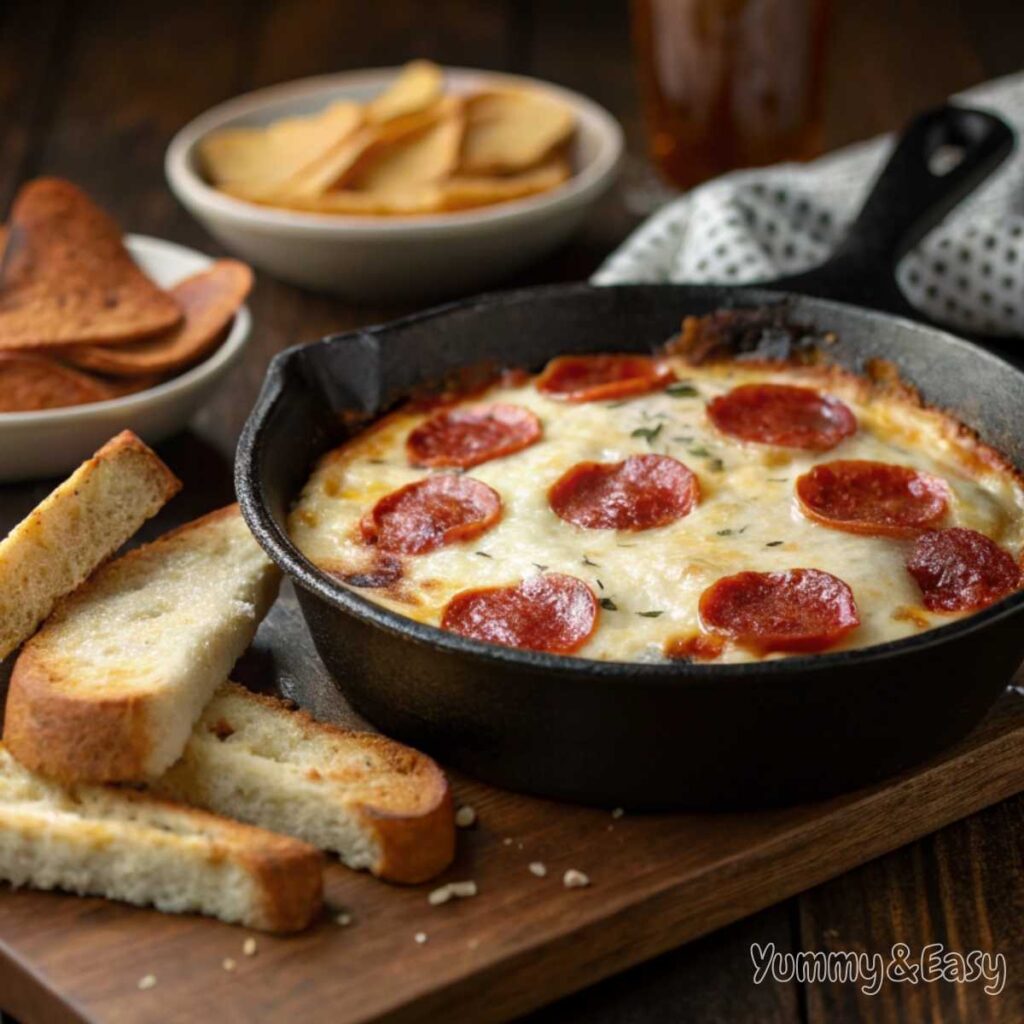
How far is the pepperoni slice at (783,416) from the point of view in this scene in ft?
10.9

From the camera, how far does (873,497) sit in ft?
10.2

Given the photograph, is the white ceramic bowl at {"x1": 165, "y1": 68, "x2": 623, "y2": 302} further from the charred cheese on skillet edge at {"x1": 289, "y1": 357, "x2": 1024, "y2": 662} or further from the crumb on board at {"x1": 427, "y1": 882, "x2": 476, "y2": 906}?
the crumb on board at {"x1": 427, "y1": 882, "x2": 476, "y2": 906}

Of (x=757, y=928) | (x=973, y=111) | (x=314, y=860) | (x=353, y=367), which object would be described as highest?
(x=973, y=111)

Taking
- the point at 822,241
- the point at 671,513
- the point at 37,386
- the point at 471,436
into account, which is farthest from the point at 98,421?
the point at 822,241

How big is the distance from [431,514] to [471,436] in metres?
0.41

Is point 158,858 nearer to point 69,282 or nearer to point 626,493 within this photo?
point 626,493

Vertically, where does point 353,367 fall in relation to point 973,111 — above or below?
below

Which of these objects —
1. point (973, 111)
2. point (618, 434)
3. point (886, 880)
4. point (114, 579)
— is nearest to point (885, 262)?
point (973, 111)

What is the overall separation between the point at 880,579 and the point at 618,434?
0.78 meters

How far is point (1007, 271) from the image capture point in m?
4.41

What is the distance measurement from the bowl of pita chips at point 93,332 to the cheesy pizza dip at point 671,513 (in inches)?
30.5

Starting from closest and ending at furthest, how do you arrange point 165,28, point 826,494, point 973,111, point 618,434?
point 826,494, point 618,434, point 973,111, point 165,28

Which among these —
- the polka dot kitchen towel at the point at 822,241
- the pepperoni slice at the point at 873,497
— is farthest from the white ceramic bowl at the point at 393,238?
the pepperoni slice at the point at 873,497

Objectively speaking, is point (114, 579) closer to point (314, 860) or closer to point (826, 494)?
point (314, 860)
